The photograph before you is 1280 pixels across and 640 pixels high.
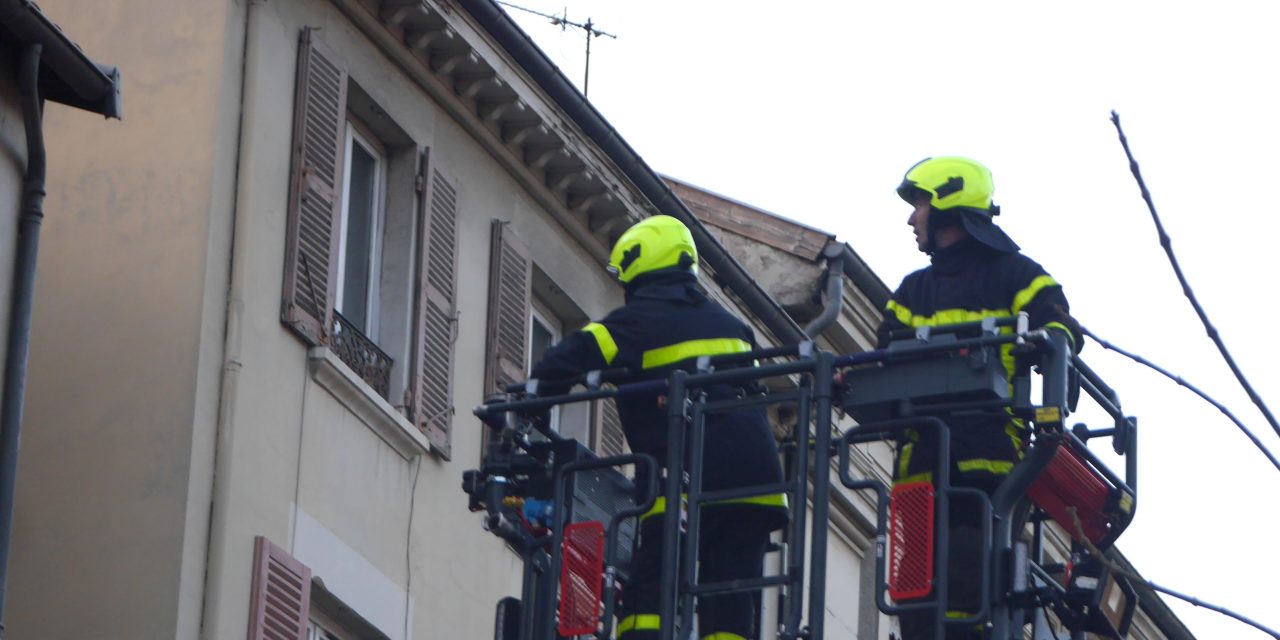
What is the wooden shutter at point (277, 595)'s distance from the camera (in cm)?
1409

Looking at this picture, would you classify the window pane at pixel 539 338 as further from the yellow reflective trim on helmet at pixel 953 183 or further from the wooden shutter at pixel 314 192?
the yellow reflective trim on helmet at pixel 953 183

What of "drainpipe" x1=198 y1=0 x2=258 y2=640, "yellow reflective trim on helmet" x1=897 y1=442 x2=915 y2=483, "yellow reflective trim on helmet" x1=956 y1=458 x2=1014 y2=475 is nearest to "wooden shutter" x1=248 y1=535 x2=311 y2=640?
"drainpipe" x1=198 y1=0 x2=258 y2=640

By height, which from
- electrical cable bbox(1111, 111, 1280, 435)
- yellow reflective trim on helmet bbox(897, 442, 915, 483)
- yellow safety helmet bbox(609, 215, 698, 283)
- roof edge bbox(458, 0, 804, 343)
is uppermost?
roof edge bbox(458, 0, 804, 343)

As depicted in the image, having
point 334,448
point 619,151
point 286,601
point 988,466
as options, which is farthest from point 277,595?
point 619,151

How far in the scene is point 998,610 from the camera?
10.4 m

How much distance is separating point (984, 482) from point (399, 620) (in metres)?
5.62

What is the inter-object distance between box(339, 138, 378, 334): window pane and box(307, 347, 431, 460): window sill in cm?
67

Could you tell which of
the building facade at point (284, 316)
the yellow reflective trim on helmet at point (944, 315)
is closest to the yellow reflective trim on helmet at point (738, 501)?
the yellow reflective trim on helmet at point (944, 315)

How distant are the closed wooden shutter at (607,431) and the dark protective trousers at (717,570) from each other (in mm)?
7325

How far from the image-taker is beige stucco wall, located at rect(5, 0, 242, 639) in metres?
13.6

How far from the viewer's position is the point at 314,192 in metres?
15.4

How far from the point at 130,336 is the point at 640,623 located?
4.38m

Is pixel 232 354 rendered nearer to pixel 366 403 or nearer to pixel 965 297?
pixel 366 403

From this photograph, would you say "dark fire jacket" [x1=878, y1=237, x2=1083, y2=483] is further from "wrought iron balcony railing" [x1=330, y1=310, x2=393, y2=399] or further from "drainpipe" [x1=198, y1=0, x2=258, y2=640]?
"wrought iron balcony railing" [x1=330, y1=310, x2=393, y2=399]
